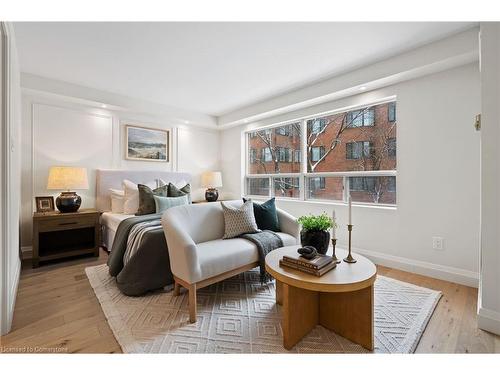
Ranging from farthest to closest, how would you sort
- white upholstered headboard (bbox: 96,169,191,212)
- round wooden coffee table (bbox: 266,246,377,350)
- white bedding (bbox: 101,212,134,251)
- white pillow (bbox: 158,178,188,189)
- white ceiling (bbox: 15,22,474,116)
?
white pillow (bbox: 158,178,188,189) → white upholstered headboard (bbox: 96,169,191,212) → white bedding (bbox: 101,212,134,251) → white ceiling (bbox: 15,22,474,116) → round wooden coffee table (bbox: 266,246,377,350)

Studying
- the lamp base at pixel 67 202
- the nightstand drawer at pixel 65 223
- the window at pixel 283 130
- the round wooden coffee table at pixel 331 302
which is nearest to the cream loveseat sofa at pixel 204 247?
the round wooden coffee table at pixel 331 302

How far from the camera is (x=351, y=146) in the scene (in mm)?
3354

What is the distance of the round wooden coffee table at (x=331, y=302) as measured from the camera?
1.40 metres

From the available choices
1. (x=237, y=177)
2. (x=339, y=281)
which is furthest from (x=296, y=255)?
(x=237, y=177)

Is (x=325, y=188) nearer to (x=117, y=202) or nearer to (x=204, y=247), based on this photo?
(x=204, y=247)

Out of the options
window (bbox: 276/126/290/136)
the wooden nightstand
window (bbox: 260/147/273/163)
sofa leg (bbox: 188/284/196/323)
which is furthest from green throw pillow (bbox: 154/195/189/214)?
window (bbox: 276/126/290/136)

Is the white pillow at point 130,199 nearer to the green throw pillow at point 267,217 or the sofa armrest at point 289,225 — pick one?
the green throw pillow at point 267,217

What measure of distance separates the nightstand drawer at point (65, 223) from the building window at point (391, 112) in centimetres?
406

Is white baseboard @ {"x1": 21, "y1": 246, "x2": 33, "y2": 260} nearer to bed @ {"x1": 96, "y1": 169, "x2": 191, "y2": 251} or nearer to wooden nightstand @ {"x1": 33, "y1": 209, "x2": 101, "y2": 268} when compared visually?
wooden nightstand @ {"x1": 33, "y1": 209, "x2": 101, "y2": 268}

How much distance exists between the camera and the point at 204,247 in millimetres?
2082

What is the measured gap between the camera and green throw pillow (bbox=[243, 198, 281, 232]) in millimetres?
2682

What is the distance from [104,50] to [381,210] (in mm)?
3569

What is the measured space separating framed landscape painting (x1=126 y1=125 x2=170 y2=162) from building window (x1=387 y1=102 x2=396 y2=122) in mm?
3621
